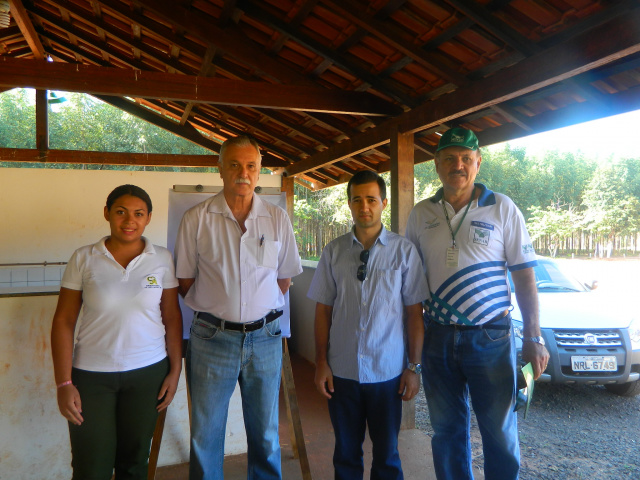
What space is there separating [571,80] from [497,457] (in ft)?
7.29

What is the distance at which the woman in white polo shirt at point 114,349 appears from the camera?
1.76 m

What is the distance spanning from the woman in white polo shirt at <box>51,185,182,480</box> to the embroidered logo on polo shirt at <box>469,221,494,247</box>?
51.7 inches

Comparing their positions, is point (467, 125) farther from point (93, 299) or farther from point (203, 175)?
point (203, 175)

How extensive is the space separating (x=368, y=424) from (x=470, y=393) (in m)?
0.46

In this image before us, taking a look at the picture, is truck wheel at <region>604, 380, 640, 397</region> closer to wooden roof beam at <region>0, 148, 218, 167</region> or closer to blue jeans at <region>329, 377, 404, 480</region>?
blue jeans at <region>329, 377, 404, 480</region>

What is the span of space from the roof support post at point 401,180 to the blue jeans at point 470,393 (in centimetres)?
173

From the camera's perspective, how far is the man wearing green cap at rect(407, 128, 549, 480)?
188 cm

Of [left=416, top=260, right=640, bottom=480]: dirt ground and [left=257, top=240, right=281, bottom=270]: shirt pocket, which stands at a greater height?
[left=257, top=240, right=281, bottom=270]: shirt pocket

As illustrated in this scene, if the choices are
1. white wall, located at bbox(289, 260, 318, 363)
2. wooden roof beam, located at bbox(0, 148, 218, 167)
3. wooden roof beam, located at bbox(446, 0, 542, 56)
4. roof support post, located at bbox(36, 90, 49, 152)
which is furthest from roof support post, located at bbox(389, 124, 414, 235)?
roof support post, located at bbox(36, 90, 49, 152)

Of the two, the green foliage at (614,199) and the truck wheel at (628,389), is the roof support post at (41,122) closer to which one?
the truck wheel at (628,389)

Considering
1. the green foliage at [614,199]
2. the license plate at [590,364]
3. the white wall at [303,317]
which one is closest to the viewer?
the license plate at [590,364]

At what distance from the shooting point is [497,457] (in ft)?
6.22

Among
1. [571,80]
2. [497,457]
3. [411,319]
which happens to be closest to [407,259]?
[411,319]

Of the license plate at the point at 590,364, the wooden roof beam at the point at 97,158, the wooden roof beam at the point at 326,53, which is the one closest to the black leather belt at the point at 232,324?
the wooden roof beam at the point at 326,53
